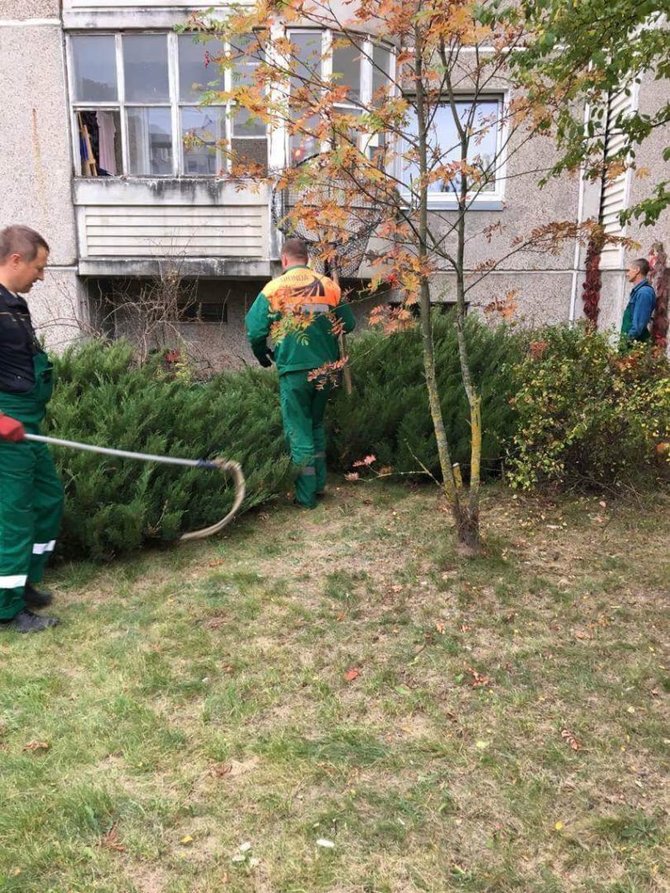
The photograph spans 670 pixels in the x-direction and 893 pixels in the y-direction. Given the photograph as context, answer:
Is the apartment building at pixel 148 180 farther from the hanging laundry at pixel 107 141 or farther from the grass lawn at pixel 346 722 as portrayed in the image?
the grass lawn at pixel 346 722

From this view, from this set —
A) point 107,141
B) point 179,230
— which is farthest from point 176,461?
point 107,141

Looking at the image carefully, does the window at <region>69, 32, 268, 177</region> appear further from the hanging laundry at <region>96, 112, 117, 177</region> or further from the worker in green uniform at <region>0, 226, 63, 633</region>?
the worker in green uniform at <region>0, 226, 63, 633</region>

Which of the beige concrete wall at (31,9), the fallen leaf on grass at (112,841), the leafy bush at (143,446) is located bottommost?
the fallen leaf on grass at (112,841)

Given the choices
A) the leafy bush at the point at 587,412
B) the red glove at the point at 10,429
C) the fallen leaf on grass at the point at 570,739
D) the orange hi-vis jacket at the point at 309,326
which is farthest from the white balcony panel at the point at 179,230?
the fallen leaf on grass at the point at 570,739

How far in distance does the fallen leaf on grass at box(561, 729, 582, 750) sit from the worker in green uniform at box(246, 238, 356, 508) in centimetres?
284

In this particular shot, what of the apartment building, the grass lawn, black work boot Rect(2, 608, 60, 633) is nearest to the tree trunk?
the grass lawn

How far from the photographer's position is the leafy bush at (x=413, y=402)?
18.5ft

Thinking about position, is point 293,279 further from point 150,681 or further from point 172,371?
point 150,681

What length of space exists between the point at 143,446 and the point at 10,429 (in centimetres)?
153

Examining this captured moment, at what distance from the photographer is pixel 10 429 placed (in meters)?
3.20

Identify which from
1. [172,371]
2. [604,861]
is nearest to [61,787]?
[604,861]

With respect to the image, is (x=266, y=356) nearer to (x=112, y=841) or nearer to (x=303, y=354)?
(x=303, y=354)

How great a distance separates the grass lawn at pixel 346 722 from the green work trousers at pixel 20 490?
301 millimetres

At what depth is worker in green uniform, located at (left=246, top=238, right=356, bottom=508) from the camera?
498 centimetres
